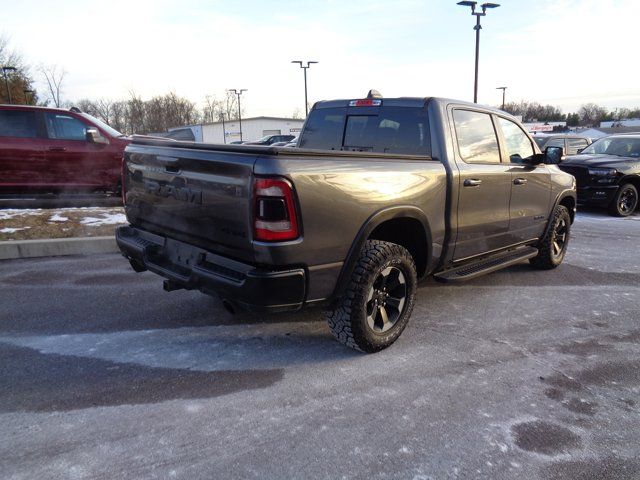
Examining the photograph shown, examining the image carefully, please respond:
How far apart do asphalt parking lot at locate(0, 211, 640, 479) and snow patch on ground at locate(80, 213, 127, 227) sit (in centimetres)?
238

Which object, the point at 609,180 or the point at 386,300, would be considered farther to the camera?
the point at 609,180

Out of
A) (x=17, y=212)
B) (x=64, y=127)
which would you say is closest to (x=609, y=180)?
(x=64, y=127)

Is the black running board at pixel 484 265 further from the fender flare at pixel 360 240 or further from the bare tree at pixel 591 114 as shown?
the bare tree at pixel 591 114

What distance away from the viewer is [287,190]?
273 cm

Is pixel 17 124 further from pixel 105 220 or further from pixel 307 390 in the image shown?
pixel 307 390

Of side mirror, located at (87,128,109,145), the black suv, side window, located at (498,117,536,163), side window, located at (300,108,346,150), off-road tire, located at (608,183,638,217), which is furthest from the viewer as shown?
off-road tire, located at (608,183,638,217)

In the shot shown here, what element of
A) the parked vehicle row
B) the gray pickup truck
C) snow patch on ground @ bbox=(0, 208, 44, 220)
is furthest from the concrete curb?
the parked vehicle row

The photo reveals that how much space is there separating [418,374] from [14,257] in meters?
A: 5.34

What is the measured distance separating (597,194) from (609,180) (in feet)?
1.18

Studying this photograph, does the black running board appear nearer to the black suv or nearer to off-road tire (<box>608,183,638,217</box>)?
the black suv

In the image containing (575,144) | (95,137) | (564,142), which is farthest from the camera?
(575,144)

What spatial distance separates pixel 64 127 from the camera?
8.57 m

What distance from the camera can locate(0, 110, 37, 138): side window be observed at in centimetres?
823

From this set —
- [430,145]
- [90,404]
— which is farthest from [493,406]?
[90,404]
